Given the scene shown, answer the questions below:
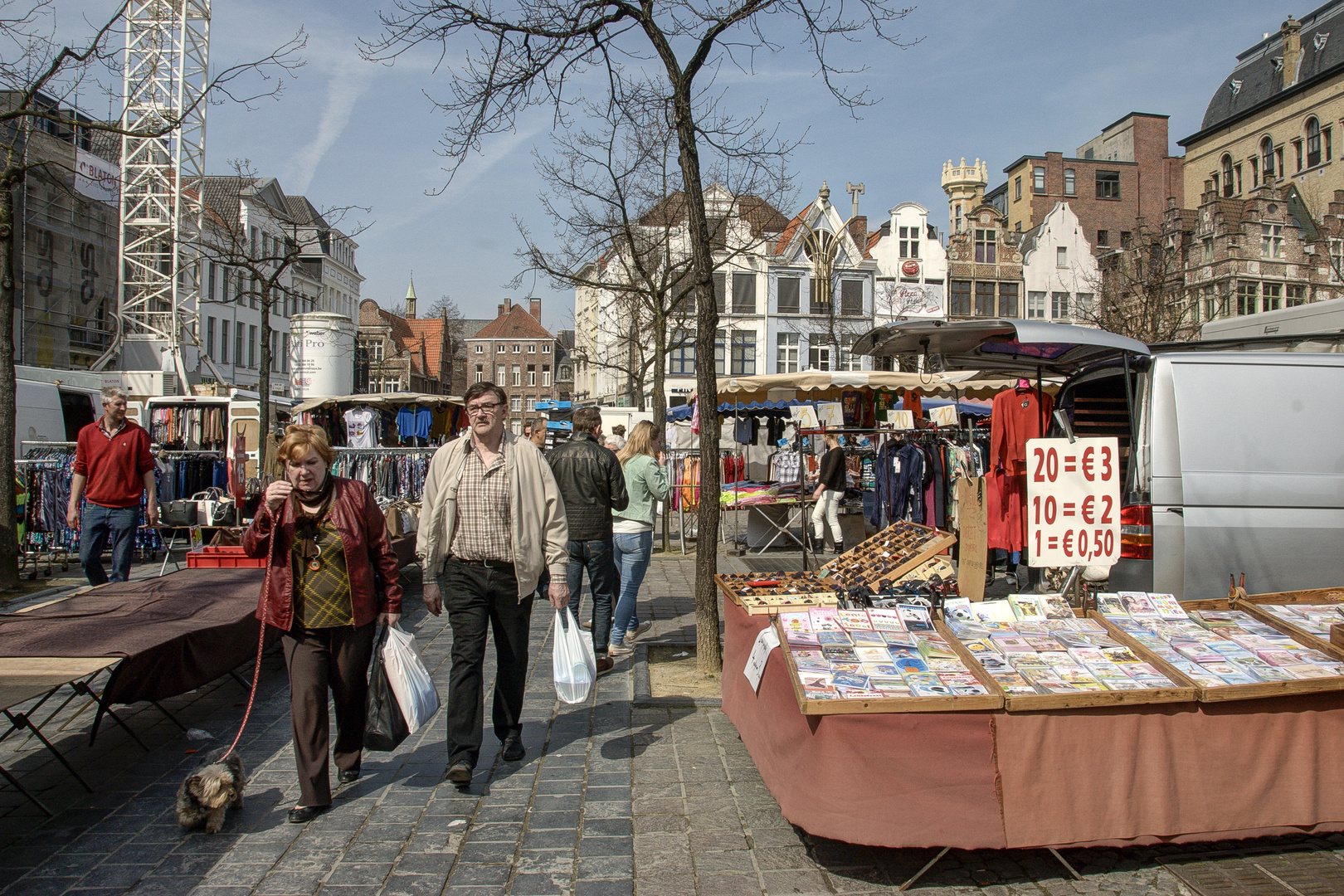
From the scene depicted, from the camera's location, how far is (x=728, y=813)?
13.0 feet

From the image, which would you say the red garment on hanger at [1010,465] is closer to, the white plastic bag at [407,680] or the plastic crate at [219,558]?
the white plastic bag at [407,680]

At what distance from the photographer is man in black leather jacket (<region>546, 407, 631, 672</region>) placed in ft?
20.9

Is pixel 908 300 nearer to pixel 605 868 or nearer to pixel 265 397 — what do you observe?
pixel 265 397

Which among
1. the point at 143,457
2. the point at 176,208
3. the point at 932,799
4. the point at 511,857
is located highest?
the point at 176,208

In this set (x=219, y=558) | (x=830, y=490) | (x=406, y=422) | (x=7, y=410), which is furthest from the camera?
(x=406, y=422)

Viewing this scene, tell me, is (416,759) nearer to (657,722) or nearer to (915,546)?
(657,722)

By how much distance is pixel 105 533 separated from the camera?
25.6 ft

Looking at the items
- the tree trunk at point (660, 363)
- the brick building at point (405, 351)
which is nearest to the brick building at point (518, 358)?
the brick building at point (405, 351)

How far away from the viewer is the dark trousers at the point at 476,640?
4.26m

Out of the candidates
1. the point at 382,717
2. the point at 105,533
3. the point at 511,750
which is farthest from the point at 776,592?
the point at 105,533

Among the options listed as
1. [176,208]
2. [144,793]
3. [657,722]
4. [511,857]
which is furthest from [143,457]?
[176,208]

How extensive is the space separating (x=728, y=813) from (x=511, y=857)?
100 cm

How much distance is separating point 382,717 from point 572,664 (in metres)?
0.94

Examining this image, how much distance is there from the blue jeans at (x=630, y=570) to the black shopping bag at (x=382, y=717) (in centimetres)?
284
